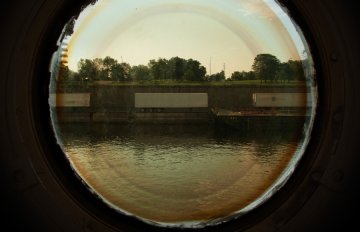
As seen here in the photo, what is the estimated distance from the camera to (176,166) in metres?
1.34

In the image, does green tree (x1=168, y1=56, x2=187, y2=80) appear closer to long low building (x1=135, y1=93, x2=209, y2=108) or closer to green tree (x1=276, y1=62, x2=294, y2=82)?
long low building (x1=135, y1=93, x2=209, y2=108)

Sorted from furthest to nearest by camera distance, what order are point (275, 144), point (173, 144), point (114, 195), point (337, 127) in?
point (173, 144), point (275, 144), point (114, 195), point (337, 127)

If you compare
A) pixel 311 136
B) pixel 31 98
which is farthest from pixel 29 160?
pixel 311 136

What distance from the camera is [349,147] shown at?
698 millimetres

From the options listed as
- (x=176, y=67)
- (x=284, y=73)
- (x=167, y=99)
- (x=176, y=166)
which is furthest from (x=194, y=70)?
(x=176, y=166)

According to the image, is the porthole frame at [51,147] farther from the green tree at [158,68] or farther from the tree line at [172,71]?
the green tree at [158,68]

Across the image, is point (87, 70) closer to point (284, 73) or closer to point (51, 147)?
point (51, 147)

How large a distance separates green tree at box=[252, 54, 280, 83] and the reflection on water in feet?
0.64

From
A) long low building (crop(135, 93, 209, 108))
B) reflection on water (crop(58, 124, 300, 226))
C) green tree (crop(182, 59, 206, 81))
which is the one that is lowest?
reflection on water (crop(58, 124, 300, 226))

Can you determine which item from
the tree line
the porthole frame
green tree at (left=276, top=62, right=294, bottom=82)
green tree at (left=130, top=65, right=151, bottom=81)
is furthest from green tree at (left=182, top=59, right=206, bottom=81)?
the porthole frame

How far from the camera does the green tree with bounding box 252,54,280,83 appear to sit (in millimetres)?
1061

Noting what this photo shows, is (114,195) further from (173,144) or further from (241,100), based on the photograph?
(173,144)

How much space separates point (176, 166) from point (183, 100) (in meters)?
0.28

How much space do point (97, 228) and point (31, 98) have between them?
28cm
